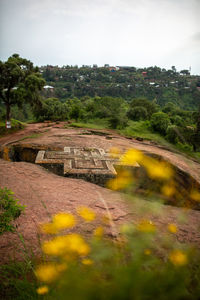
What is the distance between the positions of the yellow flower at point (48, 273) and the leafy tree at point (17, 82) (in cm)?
1130

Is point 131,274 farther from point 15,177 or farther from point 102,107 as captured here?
point 102,107

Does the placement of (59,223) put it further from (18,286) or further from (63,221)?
(18,286)

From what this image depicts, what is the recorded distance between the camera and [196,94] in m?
33.4

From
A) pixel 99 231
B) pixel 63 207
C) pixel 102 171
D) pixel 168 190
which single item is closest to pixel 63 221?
pixel 63 207

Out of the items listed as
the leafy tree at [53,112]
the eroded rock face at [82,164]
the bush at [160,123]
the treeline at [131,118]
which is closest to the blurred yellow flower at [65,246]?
the eroded rock face at [82,164]

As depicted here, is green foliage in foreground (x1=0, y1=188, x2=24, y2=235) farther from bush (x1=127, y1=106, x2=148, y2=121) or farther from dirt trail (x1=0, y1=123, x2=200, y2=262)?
bush (x1=127, y1=106, x2=148, y2=121)

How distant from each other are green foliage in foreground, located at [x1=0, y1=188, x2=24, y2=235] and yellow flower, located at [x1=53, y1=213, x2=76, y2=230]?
1.43ft

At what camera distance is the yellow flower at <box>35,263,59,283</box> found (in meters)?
1.14

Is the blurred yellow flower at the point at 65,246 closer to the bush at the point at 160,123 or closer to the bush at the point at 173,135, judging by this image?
the bush at the point at 173,135

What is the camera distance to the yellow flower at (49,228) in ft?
6.48

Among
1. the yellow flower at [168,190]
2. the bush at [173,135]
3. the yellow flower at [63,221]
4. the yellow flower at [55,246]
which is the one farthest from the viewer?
the bush at [173,135]

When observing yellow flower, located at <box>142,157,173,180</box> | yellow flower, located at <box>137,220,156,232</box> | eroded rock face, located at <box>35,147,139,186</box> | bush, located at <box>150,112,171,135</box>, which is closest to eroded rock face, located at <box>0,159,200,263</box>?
yellow flower, located at <box>137,220,156,232</box>

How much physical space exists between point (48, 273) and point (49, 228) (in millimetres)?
910

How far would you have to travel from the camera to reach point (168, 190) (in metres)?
5.38
